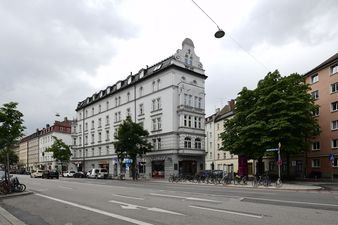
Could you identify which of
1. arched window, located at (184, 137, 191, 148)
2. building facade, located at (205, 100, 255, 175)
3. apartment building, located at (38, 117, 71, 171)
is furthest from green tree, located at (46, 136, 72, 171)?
arched window, located at (184, 137, 191, 148)

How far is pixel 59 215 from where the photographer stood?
535 inches

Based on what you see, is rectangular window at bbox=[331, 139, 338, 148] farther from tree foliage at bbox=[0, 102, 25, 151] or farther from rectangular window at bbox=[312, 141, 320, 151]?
tree foliage at bbox=[0, 102, 25, 151]

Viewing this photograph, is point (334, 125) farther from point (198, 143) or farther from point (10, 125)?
point (10, 125)

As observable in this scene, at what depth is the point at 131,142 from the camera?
53.3 m

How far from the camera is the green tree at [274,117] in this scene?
40.5 metres

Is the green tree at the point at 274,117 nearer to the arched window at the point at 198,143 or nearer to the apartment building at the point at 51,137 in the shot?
the arched window at the point at 198,143

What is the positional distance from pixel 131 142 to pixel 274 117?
798 inches

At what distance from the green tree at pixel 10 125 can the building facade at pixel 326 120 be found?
37987 millimetres

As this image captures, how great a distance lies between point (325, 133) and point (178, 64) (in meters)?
22.1

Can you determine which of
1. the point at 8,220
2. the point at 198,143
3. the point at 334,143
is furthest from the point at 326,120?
the point at 8,220

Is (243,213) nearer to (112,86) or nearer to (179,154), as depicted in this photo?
(179,154)

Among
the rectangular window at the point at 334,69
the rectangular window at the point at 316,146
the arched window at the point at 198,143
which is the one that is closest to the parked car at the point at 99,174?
the arched window at the point at 198,143

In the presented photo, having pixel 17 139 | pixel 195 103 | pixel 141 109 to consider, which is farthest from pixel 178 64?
pixel 17 139

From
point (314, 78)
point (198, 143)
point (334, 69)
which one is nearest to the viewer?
point (334, 69)
